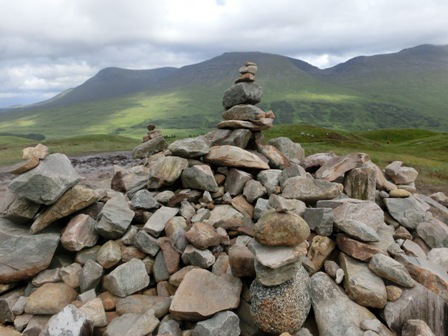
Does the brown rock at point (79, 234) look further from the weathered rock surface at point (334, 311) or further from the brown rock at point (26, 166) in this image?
the weathered rock surface at point (334, 311)

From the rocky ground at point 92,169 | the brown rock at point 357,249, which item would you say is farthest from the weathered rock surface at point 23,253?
the rocky ground at point 92,169

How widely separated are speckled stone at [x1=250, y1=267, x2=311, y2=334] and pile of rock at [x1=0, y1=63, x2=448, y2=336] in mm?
35

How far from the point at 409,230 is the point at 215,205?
363 inches

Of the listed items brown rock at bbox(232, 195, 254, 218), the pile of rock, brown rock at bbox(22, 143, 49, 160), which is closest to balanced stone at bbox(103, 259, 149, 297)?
the pile of rock

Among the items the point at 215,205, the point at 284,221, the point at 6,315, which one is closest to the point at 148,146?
the point at 215,205

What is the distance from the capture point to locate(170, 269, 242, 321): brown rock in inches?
416

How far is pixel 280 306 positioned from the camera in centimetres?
1001

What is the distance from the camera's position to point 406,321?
10.3 metres

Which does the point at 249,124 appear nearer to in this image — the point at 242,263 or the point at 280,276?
the point at 242,263

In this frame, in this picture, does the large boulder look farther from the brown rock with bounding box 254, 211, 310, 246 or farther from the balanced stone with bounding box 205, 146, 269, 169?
the brown rock with bounding box 254, 211, 310, 246

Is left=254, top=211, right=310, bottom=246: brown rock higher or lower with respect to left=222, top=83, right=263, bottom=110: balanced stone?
lower

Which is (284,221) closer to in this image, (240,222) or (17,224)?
(240,222)

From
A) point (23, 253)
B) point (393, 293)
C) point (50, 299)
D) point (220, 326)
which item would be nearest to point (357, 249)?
point (393, 293)

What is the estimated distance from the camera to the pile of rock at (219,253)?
10.4 metres
